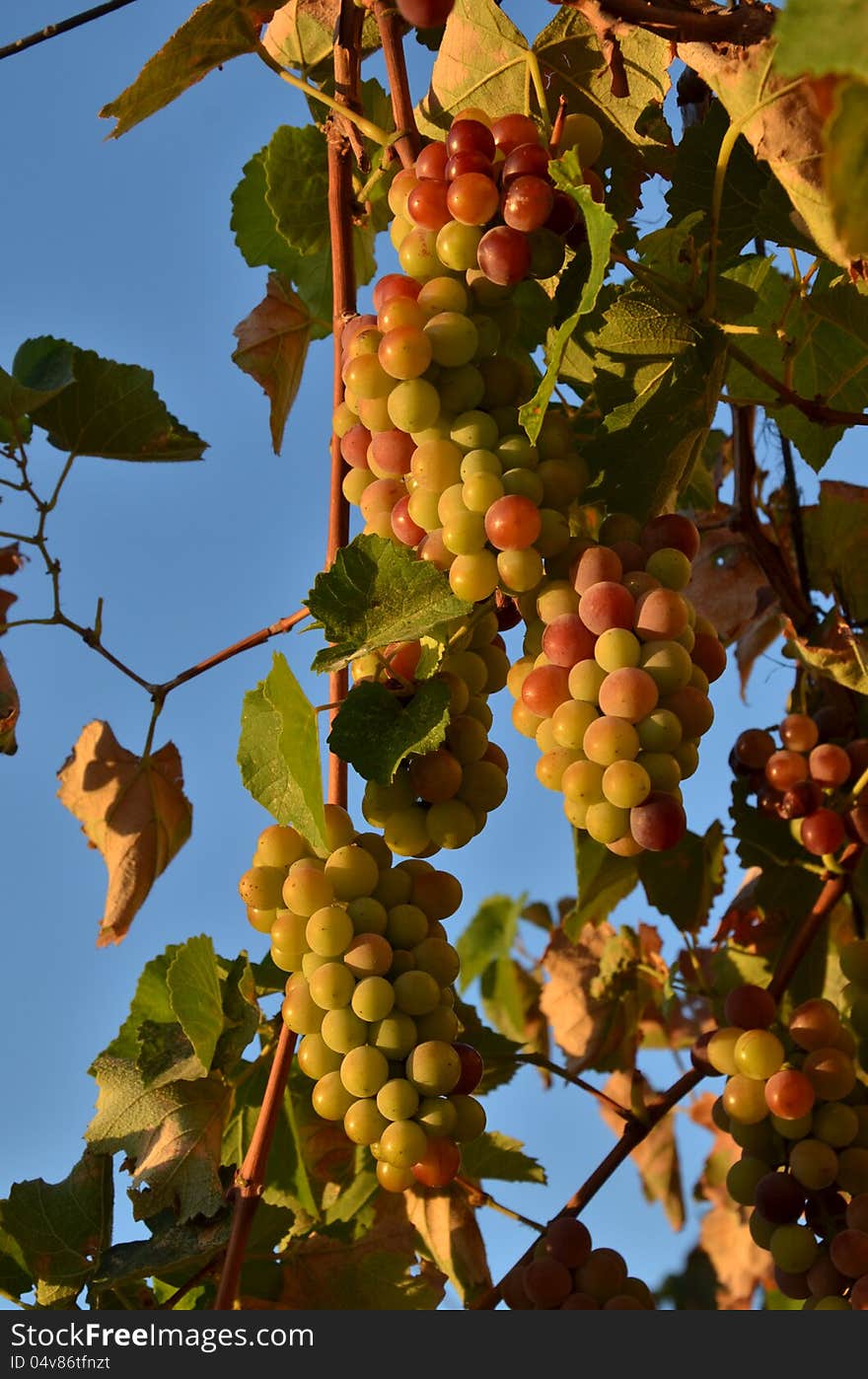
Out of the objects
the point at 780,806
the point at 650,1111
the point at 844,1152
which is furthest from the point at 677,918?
the point at 844,1152

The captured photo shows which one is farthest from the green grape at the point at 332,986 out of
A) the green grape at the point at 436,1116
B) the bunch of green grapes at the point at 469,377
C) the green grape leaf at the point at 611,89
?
the green grape leaf at the point at 611,89

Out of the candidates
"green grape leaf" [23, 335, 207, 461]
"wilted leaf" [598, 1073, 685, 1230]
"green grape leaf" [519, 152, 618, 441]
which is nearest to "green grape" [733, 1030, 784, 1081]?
"green grape leaf" [519, 152, 618, 441]

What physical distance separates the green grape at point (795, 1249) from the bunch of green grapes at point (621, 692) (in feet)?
1.83

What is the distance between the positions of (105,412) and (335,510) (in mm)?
655

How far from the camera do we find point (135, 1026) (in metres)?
1.70

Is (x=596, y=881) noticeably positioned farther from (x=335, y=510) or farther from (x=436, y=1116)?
(x=436, y=1116)

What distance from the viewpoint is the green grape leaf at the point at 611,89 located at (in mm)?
1287

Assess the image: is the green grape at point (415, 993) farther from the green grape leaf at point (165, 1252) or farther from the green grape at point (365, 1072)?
the green grape leaf at point (165, 1252)

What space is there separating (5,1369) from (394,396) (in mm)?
1024

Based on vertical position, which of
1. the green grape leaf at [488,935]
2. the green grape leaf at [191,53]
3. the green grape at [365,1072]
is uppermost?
the green grape leaf at [191,53]

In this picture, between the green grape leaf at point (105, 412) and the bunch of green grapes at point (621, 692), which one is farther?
the green grape leaf at point (105, 412)

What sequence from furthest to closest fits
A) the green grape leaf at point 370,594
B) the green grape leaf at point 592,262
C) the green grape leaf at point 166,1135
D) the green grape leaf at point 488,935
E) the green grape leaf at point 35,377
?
the green grape leaf at point 488,935
the green grape leaf at point 35,377
the green grape leaf at point 166,1135
the green grape leaf at point 370,594
the green grape leaf at point 592,262

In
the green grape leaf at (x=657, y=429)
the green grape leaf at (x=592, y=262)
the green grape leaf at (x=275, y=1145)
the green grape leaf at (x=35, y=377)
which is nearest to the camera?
the green grape leaf at (x=592, y=262)

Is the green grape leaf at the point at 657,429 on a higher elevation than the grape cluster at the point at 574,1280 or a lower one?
higher
